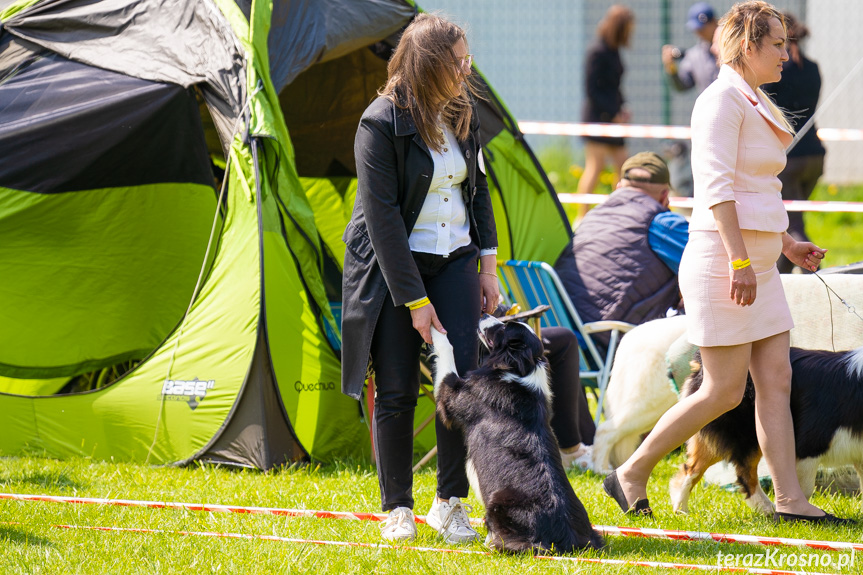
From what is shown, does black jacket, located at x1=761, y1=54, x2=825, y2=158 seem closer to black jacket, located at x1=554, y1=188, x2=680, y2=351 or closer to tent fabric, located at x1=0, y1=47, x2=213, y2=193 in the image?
black jacket, located at x1=554, y1=188, x2=680, y2=351

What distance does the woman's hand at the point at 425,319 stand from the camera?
114 inches

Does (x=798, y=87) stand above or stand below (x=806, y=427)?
above

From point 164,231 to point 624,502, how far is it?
2.98 meters

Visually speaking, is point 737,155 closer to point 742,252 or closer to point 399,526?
point 742,252

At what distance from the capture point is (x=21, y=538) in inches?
120

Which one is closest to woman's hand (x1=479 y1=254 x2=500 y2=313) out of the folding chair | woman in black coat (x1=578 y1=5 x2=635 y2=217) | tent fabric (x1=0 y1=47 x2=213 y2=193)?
the folding chair

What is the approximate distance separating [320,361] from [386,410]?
1.33 m

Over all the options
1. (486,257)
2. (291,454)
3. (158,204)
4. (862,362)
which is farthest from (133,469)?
(862,362)

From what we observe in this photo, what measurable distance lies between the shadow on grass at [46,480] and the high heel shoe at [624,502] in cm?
208

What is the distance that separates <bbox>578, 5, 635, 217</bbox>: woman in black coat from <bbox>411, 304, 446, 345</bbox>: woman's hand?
6266 millimetres

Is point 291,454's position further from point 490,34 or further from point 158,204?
point 490,34

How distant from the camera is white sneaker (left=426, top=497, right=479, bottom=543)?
3.05 m

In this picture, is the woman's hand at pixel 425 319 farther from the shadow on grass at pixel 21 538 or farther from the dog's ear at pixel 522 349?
the shadow on grass at pixel 21 538

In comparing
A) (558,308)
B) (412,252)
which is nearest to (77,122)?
(412,252)
